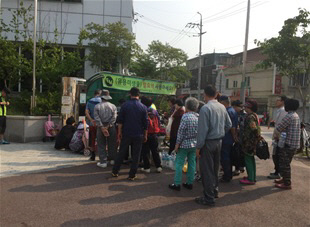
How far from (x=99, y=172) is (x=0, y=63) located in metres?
8.26

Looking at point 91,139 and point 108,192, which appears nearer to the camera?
point 108,192

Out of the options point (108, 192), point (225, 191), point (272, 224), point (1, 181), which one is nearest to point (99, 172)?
point (108, 192)

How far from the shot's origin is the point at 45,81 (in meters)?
11.3

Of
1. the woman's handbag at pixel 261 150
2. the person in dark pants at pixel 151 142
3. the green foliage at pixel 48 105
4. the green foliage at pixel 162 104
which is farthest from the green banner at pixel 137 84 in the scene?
the woman's handbag at pixel 261 150

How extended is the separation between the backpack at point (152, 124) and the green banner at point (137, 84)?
3785 millimetres

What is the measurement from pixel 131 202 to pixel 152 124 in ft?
6.85

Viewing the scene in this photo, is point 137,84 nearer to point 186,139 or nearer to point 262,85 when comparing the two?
point 186,139

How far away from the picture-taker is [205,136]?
434 cm

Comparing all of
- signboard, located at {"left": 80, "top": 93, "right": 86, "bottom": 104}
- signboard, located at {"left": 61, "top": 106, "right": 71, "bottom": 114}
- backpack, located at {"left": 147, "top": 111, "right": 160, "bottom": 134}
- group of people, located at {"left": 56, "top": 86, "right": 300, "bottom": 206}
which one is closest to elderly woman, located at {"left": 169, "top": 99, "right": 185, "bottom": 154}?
group of people, located at {"left": 56, "top": 86, "right": 300, "bottom": 206}

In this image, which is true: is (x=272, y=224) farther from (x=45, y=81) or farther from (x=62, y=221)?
(x=45, y=81)

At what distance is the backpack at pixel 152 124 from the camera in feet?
19.9

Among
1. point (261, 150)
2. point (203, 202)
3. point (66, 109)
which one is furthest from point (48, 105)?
point (261, 150)

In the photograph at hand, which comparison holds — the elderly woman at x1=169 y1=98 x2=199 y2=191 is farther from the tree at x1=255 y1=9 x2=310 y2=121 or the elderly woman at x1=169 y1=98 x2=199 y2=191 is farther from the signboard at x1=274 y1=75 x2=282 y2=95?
the signboard at x1=274 y1=75 x2=282 y2=95

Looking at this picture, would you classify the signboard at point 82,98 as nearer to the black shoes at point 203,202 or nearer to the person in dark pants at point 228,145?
the person in dark pants at point 228,145
